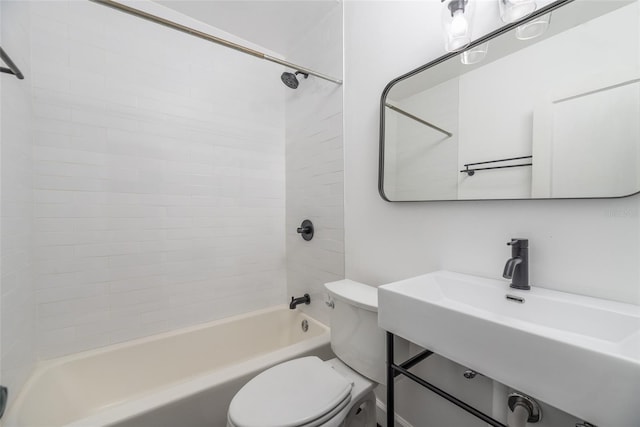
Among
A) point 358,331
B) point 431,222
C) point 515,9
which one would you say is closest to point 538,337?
point 431,222

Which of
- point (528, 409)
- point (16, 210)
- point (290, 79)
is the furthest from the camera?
point (290, 79)

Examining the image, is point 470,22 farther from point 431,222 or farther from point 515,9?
point 431,222

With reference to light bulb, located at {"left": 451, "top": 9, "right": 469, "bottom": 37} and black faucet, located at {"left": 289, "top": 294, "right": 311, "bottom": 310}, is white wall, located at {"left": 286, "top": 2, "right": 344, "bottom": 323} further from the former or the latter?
light bulb, located at {"left": 451, "top": 9, "right": 469, "bottom": 37}

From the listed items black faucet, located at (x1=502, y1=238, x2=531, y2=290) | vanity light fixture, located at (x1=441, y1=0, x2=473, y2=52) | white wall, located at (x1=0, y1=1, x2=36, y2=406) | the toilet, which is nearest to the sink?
black faucet, located at (x1=502, y1=238, x2=531, y2=290)

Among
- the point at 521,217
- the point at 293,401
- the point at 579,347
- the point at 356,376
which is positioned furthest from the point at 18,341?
the point at 521,217

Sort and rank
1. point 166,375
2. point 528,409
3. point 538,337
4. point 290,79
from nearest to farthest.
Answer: point 538,337 → point 528,409 → point 166,375 → point 290,79

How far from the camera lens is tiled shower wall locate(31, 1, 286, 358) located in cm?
139

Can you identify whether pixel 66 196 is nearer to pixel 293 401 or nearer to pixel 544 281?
pixel 293 401

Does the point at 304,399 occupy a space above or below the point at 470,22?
below

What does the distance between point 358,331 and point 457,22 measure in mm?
1318

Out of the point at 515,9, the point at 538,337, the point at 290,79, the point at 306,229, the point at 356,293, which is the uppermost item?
the point at 290,79

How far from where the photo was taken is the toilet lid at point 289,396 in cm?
86

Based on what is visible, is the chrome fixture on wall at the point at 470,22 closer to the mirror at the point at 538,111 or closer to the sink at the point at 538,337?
the mirror at the point at 538,111

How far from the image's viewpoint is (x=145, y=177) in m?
1.62
